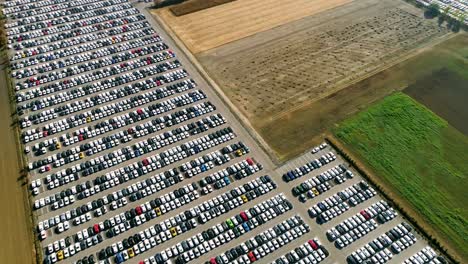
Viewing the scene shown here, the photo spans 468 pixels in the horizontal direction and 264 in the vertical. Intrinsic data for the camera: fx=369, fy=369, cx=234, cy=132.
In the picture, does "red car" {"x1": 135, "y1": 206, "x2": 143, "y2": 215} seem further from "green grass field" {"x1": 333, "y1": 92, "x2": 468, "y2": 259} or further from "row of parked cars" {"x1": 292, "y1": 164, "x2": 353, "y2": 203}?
"green grass field" {"x1": 333, "y1": 92, "x2": 468, "y2": 259}

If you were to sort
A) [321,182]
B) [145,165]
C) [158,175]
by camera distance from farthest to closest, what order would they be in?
[145,165] → [321,182] → [158,175]

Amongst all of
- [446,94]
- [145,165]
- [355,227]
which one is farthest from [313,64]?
[145,165]

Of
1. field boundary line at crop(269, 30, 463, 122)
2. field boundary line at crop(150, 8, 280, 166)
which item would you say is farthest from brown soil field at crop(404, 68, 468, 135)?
field boundary line at crop(150, 8, 280, 166)

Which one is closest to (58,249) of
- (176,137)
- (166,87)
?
(176,137)

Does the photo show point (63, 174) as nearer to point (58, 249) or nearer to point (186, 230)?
point (58, 249)

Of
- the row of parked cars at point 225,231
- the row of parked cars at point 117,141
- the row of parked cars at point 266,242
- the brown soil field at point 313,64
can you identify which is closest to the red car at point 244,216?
the row of parked cars at point 225,231

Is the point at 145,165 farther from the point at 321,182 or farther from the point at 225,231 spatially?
the point at 321,182

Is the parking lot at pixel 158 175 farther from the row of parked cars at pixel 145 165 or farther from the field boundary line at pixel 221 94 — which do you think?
the field boundary line at pixel 221 94
